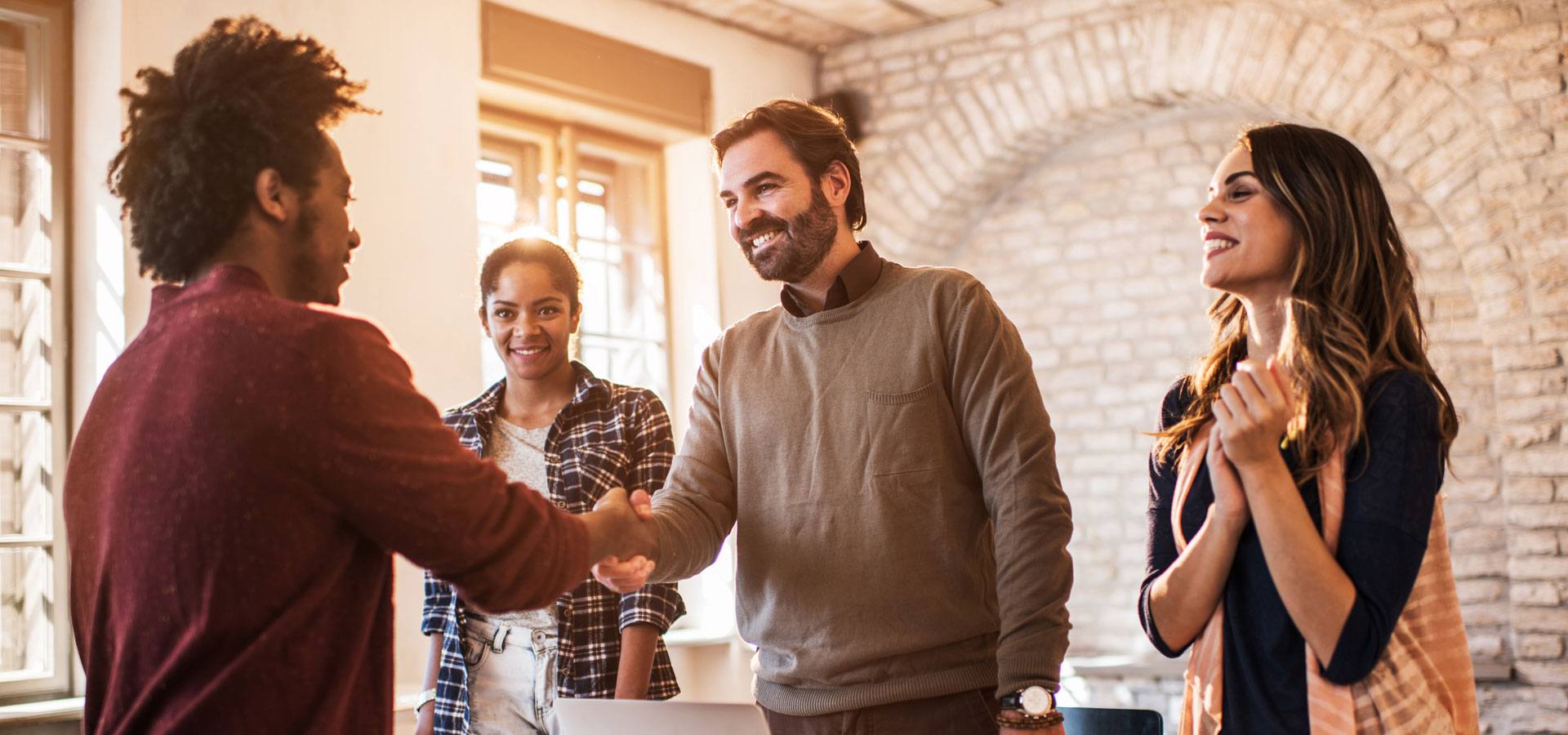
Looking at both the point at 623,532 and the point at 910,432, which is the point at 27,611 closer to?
the point at 623,532

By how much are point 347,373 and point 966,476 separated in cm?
108

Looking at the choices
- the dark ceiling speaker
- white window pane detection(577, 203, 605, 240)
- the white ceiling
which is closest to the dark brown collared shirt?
white window pane detection(577, 203, 605, 240)

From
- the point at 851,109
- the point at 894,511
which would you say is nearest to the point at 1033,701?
the point at 894,511

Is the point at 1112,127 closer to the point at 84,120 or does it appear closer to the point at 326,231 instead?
the point at 84,120

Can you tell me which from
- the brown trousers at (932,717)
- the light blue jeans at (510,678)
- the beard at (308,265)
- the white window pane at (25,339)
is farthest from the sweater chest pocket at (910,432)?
the white window pane at (25,339)

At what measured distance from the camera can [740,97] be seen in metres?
6.22

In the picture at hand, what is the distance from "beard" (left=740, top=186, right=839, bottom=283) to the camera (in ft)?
7.99

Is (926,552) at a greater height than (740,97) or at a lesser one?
lesser

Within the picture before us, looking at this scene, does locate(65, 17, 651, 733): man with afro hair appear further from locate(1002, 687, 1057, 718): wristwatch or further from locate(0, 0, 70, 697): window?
locate(0, 0, 70, 697): window

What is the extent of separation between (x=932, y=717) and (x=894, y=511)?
32cm

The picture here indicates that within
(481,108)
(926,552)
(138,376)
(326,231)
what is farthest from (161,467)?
(481,108)

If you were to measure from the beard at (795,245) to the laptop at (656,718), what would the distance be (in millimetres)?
887

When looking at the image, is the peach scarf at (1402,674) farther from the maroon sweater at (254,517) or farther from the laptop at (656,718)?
the maroon sweater at (254,517)

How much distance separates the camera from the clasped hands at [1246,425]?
70.4 inches
